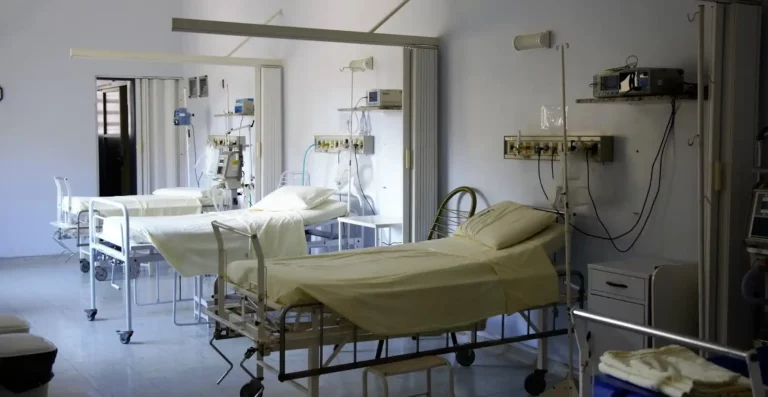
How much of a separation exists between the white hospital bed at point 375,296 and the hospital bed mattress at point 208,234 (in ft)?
4.23

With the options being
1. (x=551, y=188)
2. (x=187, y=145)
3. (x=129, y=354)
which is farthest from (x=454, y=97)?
(x=187, y=145)

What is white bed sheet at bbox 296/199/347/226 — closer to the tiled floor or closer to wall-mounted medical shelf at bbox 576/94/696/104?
the tiled floor

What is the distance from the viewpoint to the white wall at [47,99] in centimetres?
955

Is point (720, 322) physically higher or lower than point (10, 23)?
lower

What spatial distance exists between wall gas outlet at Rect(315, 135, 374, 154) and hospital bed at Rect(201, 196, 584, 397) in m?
2.28

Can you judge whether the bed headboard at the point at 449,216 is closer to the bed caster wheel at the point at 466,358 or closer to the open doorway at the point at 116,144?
the bed caster wheel at the point at 466,358

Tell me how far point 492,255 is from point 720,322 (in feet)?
4.09

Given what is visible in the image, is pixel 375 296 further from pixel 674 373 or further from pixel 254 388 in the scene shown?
pixel 674 373

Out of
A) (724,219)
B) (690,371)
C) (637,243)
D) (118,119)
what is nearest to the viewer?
(690,371)

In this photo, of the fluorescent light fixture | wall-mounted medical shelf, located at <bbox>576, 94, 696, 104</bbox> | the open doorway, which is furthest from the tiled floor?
the open doorway

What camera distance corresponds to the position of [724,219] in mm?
4133

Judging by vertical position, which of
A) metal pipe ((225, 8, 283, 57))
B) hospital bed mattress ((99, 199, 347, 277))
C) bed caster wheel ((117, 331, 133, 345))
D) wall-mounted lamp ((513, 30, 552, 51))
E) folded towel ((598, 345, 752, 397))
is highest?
metal pipe ((225, 8, 283, 57))

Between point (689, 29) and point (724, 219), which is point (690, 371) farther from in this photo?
point (689, 29)

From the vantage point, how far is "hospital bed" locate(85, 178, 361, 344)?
591 cm
